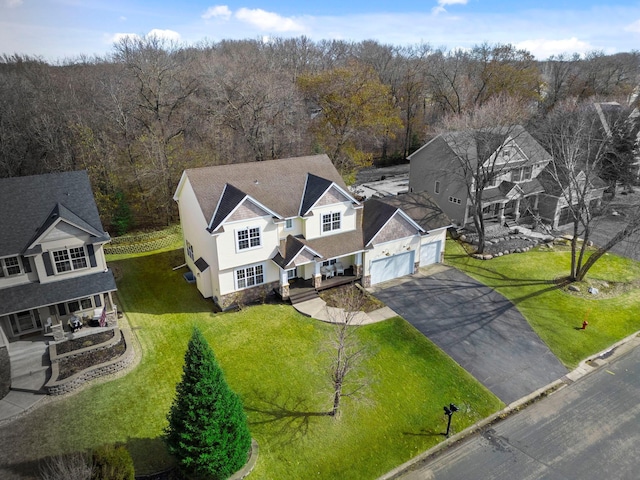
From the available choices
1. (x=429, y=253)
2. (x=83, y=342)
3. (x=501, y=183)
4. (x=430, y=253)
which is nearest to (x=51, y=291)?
(x=83, y=342)

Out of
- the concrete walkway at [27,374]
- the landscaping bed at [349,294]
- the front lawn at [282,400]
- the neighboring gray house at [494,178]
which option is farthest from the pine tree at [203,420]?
the neighboring gray house at [494,178]

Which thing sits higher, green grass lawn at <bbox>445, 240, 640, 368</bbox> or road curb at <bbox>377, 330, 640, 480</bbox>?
green grass lawn at <bbox>445, 240, 640, 368</bbox>

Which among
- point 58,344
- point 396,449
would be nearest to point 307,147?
point 58,344

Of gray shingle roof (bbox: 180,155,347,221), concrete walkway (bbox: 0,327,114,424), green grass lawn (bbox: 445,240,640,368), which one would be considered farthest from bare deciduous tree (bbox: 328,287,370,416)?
concrete walkway (bbox: 0,327,114,424)

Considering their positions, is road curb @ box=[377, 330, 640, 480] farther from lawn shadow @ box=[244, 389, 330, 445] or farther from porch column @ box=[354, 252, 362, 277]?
porch column @ box=[354, 252, 362, 277]

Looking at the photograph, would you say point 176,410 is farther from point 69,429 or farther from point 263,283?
point 263,283

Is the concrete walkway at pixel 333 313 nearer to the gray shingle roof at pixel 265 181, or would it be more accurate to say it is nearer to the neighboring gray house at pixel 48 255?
the gray shingle roof at pixel 265 181
